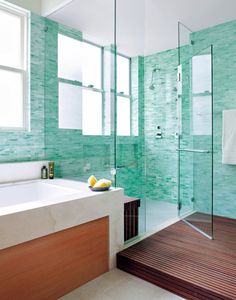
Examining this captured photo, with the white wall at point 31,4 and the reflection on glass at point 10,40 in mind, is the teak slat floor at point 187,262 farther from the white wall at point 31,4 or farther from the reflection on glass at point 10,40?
the white wall at point 31,4

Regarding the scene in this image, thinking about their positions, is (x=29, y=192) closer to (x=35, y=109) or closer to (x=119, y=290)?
(x=35, y=109)

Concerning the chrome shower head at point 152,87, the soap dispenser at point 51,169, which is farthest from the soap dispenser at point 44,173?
the chrome shower head at point 152,87

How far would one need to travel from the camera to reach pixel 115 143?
2449 mm

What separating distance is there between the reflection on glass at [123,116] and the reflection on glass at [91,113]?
33 cm

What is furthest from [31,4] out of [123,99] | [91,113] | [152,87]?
[152,87]

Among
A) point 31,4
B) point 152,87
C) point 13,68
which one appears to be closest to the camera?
point 13,68

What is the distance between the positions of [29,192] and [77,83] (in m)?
1.44

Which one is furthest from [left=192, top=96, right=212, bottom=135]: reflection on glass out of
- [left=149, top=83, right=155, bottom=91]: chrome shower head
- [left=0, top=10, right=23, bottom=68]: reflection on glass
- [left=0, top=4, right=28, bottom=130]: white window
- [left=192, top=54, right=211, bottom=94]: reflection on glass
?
[left=0, top=10, right=23, bottom=68]: reflection on glass

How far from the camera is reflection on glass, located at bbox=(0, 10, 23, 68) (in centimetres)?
265

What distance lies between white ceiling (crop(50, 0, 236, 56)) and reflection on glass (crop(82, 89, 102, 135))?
2.02ft

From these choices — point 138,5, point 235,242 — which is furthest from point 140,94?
point 235,242

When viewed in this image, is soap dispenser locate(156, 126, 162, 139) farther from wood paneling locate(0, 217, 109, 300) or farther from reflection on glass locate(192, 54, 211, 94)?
wood paneling locate(0, 217, 109, 300)

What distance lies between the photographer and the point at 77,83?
3.03m

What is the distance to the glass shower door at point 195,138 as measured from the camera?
2.77 meters
